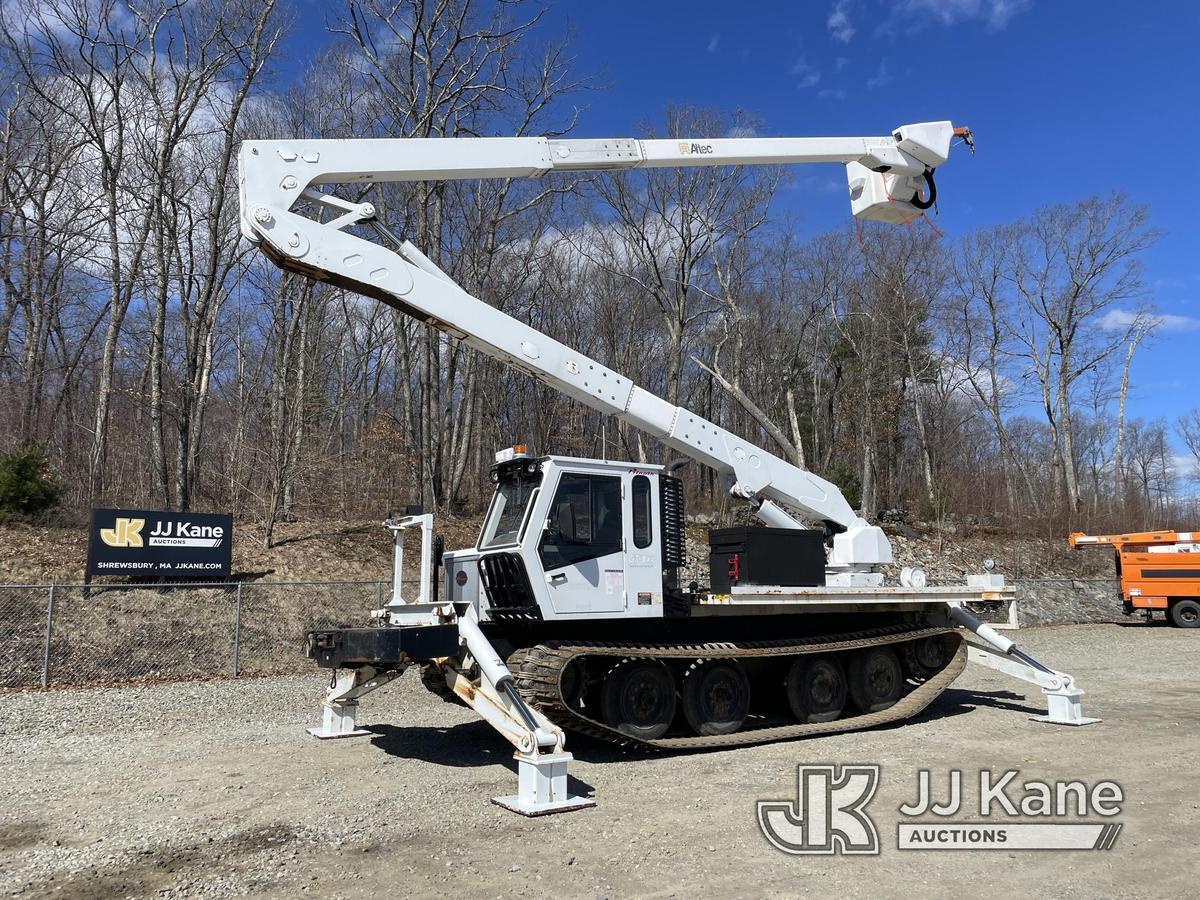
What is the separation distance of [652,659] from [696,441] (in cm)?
255

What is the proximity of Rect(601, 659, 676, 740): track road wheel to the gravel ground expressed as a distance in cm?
37

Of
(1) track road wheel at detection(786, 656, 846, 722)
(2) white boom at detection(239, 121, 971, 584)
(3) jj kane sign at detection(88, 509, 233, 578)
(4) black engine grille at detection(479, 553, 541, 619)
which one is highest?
(2) white boom at detection(239, 121, 971, 584)

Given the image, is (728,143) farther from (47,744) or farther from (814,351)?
(814,351)

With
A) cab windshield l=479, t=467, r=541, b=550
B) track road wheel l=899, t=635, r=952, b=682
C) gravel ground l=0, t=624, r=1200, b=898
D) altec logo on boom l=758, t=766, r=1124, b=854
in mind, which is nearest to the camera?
gravel ground l=0, t=624, r=1200, b=898

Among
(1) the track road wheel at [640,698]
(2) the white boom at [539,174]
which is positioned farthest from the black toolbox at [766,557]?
(1) the track road wheel at [640,698]

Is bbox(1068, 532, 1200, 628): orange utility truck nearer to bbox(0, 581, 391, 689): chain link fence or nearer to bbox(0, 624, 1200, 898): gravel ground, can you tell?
bbox(0, 624, 1200, 898): gravel ground

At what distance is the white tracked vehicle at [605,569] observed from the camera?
7875mm

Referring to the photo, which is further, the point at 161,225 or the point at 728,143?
the point at 161,225

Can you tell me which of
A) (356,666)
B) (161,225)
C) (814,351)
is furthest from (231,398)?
(356,666)

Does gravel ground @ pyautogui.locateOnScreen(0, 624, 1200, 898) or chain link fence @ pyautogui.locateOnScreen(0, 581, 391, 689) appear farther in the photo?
chain link fence @ pyautogui.locateOnScreen(0, 581, 391, 689)

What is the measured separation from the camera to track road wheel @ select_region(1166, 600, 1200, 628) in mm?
23750

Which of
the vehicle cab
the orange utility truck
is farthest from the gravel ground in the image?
the orange utility truck

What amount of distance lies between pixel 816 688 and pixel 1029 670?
9.74 feet

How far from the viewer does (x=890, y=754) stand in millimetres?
8766
